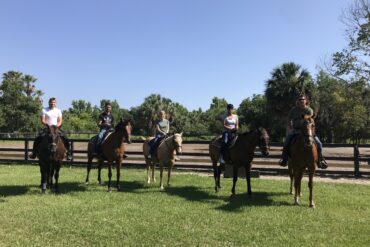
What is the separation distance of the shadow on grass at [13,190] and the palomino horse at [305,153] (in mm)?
8149

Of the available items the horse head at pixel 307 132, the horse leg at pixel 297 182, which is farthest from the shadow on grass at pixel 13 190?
the horse head at pixel 307 132

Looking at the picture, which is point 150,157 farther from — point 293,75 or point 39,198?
point 293,75

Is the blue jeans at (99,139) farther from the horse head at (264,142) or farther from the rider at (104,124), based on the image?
the horse head at (264,142)

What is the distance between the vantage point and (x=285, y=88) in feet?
121

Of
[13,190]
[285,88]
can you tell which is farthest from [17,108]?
[13,190]

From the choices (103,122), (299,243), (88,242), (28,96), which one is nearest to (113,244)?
(88,242)

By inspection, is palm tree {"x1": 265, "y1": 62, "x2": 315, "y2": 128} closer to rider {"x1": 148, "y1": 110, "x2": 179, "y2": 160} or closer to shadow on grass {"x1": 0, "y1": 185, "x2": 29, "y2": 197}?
A: rider {"x1": 148, "y1": 110, "x2": 179, "y2": 160}

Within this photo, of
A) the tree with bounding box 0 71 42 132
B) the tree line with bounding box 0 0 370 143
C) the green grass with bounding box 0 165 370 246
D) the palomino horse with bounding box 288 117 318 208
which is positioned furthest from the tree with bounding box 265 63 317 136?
the tree with bounding box 0 71 42 132

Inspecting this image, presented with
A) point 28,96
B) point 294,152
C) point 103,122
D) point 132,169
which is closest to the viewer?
point 294,152

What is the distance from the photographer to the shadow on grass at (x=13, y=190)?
1111cm

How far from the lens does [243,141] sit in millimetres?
11148

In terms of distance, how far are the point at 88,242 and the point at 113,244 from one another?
487mm

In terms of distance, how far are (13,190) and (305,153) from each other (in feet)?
29.7

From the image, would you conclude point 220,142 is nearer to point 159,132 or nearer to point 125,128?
point 159,132
